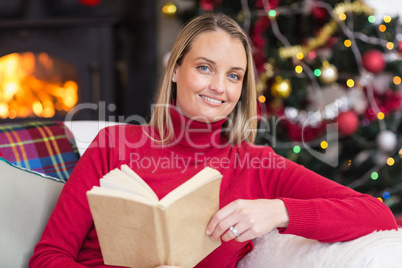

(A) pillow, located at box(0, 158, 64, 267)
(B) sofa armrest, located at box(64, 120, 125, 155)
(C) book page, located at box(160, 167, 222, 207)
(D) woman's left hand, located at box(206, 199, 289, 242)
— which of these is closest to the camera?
(C) book page, located at box(160, 167, 222, 207)

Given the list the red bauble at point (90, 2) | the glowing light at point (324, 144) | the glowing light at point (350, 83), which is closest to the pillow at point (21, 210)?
the glowing light at point (324, 144)

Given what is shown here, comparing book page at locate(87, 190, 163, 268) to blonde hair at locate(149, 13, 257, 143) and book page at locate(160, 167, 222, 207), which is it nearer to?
book page at locate(160, 167, 222, 207)

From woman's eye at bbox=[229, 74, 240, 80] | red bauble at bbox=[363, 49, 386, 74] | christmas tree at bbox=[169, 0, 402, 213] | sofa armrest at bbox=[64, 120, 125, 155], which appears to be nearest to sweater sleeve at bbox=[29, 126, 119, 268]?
sofa armrest at bbox=[64, 120, 125, 155]

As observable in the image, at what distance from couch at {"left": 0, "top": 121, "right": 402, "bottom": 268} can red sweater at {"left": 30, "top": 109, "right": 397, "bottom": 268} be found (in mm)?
38

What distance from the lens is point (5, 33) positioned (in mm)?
3068

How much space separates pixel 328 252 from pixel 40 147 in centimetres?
84

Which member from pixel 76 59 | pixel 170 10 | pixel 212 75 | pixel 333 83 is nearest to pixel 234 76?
pixel 212 75

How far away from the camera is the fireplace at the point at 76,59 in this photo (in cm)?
307

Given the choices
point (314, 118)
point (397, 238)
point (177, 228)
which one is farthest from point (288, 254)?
point (314, 118)

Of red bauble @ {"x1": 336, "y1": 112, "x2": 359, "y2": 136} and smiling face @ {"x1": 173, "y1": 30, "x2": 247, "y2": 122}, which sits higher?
smiling face @ {"x1": 173, "y1": 30, "x2": 247, "y2": 122}

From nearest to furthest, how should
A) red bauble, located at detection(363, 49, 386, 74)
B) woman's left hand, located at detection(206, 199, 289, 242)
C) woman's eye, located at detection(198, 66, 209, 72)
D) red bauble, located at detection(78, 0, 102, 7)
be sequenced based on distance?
woman's left hand, located at detection(206, 199, 289, 242), woman's eye, located at detection(198, 66, 209, 72), red bauble, located at detection(363, 49, 386, 74), red bauble, located at detection(78, 0, 102, 7)

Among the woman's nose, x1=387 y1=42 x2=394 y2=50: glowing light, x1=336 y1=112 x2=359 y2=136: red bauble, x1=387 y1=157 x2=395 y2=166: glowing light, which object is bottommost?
x1=387 y1=157 x2=395 y2=166: glowing light

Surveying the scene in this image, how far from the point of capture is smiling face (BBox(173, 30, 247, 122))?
4.01 feet

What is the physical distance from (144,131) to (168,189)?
0.20m
